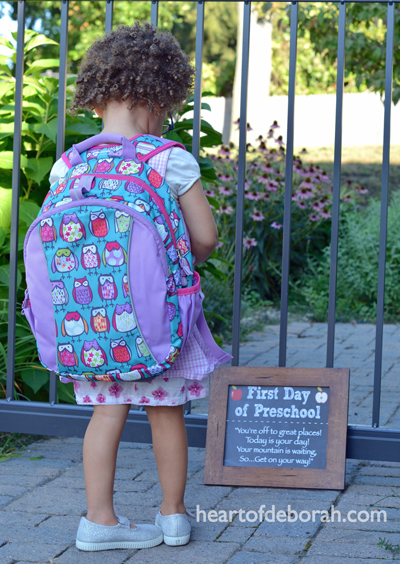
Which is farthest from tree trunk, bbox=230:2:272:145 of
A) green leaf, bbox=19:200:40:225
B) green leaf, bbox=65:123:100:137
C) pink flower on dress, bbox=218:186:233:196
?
green leaf, bbox=19:200:40:225

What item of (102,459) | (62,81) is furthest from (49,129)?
(102,459)

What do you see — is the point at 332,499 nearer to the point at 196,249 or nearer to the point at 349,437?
the point at 349,437

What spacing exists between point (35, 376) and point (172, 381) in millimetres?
1214

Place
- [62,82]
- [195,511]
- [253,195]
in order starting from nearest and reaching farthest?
[195,511], [62,82], [253,195]

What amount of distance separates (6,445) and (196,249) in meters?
1.43

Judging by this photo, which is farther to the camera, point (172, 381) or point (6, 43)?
point (6, 43)

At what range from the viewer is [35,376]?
299cm

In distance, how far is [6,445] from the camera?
9.39ft

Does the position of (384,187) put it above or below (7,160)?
below

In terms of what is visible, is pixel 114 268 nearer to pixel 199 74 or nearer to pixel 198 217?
pixel 198 217

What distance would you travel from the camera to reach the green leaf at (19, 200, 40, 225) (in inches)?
116

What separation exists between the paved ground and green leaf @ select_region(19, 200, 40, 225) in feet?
3.31

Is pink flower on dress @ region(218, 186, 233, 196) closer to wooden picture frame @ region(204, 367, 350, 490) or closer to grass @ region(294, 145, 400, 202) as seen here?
wooden picture frame @ region(204, 367, 350, 490)

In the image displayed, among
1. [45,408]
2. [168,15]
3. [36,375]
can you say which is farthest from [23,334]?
[168,15]
